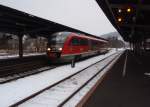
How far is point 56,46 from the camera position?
942 inches

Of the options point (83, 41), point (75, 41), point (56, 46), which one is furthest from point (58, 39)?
point (83, 41)

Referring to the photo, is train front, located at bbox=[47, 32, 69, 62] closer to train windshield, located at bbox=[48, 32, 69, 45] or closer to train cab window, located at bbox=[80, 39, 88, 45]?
train windshield, located at bbox=[48, 32, 69, 45]

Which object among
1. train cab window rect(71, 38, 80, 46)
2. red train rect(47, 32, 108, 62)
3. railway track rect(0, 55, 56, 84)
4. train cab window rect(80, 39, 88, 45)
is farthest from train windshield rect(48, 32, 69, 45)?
train cab window rect(80, 39, 88, 45)

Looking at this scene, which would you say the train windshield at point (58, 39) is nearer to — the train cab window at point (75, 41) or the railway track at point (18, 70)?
the train cab window at point (75, 41)

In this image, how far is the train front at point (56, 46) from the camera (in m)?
23.5

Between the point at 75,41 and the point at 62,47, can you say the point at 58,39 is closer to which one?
the point at 62,47

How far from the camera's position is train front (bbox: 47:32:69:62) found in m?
23.5

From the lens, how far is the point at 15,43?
310 feet

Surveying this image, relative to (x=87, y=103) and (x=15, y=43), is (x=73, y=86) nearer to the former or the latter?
(x=87, y=103)

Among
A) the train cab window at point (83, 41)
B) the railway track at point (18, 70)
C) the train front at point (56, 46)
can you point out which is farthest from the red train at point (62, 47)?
the train cab window at point (83, 41)

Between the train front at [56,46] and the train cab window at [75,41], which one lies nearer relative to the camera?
the train front at [56,46]

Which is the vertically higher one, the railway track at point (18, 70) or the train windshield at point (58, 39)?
the train windshield at point (58, 39)

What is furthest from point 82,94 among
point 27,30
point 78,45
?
point 27,30

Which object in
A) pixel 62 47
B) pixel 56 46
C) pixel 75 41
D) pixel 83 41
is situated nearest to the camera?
pixel 62 47
